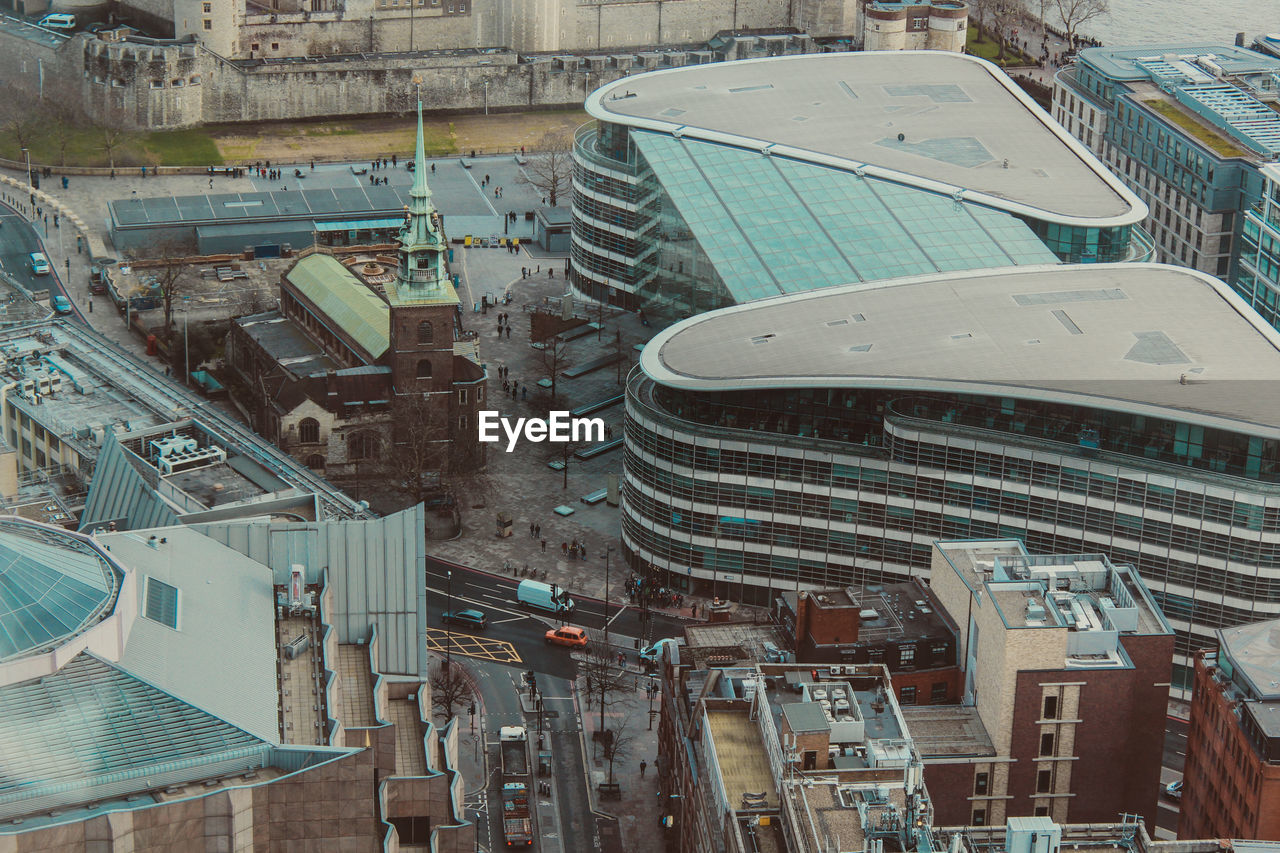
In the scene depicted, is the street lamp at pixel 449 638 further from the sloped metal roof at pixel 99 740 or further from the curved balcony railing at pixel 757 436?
the sloped metal roof at pixel 99 740

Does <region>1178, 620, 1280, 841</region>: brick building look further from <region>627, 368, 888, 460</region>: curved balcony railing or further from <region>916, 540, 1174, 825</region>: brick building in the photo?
<region>627, 368, 888, 460</region>: curved balcony railing

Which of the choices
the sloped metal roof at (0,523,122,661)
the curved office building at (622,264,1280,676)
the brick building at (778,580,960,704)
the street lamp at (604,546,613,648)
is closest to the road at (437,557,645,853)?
the street lamp at (604,546,613,648)

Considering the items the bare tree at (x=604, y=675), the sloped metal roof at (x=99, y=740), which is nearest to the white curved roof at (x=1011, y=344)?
the bare tree at (x=604, y=675)

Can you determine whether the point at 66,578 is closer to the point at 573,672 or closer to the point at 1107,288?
the point at 573,672

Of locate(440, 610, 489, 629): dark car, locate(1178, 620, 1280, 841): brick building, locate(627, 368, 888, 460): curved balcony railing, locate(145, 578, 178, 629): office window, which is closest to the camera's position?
locate(145, 578, 178, 629): office window

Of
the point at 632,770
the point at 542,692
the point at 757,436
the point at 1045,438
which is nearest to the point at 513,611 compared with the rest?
the point at 542,692

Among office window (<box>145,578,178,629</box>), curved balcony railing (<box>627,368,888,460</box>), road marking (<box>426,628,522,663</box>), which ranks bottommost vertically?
road marking (<box>426,628,522,663</box>)

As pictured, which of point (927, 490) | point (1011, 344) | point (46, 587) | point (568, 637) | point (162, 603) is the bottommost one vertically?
point (568, 637)

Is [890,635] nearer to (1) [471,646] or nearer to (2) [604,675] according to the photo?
(2) [604,675]
